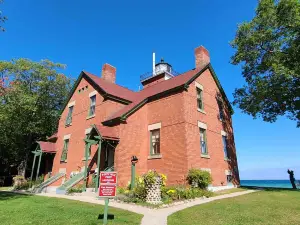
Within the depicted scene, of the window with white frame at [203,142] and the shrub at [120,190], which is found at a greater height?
the window with white frame at [203,142]

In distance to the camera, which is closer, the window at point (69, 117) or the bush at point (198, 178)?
the bush at point (198, 178)

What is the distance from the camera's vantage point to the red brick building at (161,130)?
15.9 meters

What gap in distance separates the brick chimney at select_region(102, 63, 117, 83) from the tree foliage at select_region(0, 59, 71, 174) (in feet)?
32.8

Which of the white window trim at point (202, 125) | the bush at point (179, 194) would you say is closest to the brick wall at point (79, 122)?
the white window trim at point (202, 125)

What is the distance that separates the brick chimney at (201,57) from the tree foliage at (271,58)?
259 cm

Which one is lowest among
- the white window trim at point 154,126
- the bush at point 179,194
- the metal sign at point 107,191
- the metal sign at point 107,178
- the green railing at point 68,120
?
the bush at point 179,194

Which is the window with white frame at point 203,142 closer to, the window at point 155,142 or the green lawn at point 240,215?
the window at point 155,142

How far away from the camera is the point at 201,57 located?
20984 millimetres

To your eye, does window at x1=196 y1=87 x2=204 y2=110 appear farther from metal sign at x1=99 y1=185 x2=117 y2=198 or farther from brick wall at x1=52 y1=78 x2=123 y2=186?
metal sign at x1=99 y1=185 x2=117 y2=198

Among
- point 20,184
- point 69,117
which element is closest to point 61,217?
point 20,184

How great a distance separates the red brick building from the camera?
15852 mm

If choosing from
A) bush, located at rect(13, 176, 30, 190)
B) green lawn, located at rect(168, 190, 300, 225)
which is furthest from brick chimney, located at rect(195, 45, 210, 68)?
bush, located at rect(13, 176, 30, 190)

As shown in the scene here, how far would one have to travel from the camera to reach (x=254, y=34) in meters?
19.3

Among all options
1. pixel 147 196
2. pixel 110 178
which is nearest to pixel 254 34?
pixel 147 196
